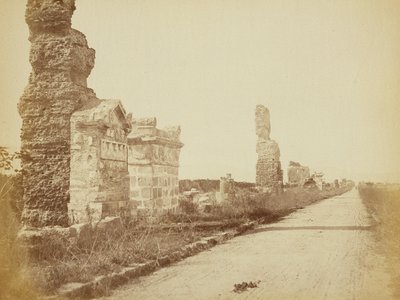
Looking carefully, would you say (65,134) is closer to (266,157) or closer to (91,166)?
(91,166)

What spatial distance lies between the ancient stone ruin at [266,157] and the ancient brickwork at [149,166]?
12015mm

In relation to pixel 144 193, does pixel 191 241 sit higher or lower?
lower

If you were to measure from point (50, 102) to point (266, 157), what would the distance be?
16.7 metres

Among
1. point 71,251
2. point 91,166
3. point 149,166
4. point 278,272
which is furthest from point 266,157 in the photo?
point 71,251

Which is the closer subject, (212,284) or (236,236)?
(212,284)

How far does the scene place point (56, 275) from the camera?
557 cm

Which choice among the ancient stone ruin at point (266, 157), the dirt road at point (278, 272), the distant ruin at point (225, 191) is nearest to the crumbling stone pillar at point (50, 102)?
the dirt road at point (278, 272)

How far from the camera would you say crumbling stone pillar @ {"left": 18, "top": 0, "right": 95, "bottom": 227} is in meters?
8.36

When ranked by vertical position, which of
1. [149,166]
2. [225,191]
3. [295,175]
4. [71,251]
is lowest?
[71,251]

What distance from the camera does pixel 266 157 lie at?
2430 centimetres

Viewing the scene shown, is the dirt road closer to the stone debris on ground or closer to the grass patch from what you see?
the stone debris on ground

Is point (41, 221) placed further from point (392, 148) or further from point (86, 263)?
point (392, 148)

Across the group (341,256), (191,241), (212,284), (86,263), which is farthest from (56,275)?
(341,256)

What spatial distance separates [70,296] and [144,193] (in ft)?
20.6
